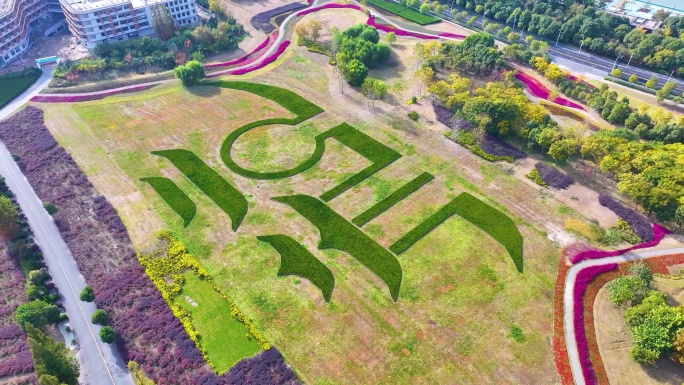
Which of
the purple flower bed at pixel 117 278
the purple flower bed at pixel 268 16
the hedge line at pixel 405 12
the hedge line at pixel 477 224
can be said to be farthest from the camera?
the hedge line at pixel 405 12

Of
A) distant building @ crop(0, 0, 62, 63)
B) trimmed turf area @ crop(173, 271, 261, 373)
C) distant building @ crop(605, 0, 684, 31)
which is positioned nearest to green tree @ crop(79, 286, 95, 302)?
trimmed turf area @ crop(173, 271, 261, 373)

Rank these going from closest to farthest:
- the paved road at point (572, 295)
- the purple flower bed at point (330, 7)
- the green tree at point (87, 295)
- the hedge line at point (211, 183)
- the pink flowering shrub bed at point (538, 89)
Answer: the paved road at point (572, 295), the green tree at point (87, 295), the hedge line at point (211, 183), the pink flowering shrub bed at point (538, 89), the purple flower bed at point (330, 7)

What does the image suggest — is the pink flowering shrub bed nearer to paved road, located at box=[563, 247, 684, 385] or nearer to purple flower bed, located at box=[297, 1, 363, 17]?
paved road, located at box=[563, 247, 684, 385]

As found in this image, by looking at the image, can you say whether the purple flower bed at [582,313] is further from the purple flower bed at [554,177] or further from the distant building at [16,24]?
the distant building at [16,24]

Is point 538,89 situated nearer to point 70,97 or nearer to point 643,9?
point 643,9

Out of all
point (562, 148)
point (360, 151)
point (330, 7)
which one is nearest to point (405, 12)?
point (330, 7)

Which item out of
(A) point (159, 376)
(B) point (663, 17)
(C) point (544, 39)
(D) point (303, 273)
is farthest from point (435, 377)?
(B) point (663, 17)

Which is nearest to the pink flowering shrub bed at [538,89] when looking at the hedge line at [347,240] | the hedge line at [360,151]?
the hedge line at [360,151]

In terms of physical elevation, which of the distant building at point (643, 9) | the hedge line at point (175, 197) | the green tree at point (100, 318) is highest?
the distant building at point (643, 9)
